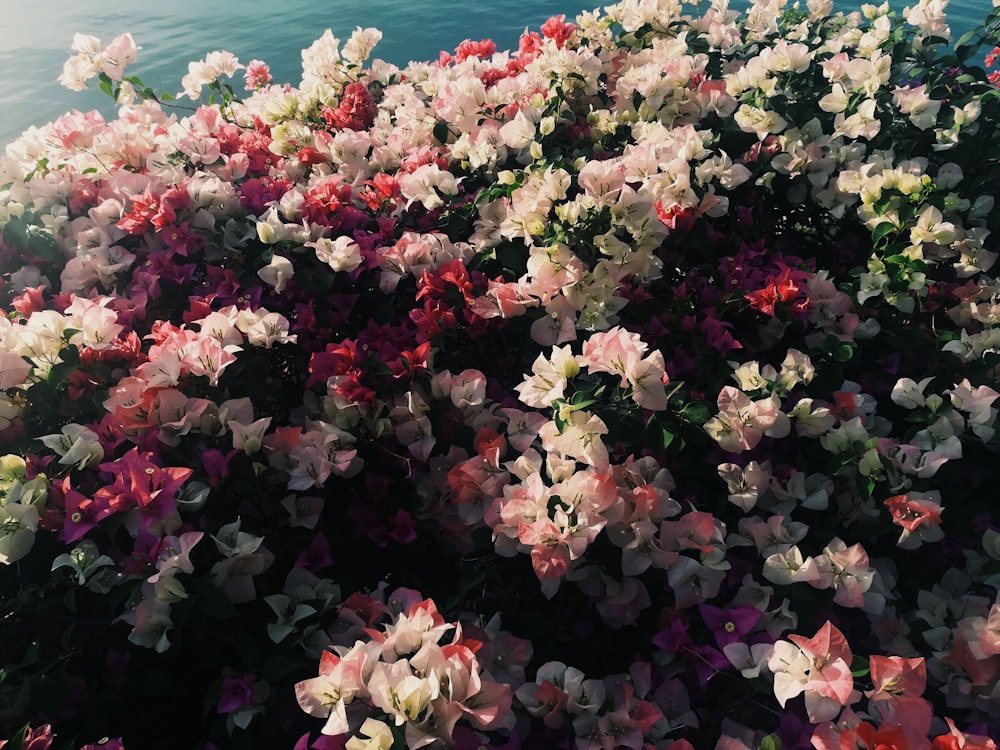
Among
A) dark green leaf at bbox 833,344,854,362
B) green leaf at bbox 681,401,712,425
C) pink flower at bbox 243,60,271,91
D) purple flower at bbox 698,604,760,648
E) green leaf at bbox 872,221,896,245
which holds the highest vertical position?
pink flower at bbox 243,60,271,91

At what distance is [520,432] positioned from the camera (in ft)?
5.26

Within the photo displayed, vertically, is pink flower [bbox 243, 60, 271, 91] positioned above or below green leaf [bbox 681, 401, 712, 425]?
above

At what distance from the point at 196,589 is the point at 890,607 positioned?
5.19 feet

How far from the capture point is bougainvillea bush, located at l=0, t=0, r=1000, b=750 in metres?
1.21

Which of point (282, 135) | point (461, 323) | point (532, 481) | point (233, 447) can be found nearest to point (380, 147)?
point (282, 135)

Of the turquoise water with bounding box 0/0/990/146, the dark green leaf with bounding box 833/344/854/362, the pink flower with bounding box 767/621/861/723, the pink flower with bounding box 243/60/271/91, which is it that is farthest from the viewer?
the turquoise water with bounding box 0/0/990/146

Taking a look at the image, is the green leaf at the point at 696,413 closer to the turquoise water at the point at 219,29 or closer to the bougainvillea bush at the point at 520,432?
the bougainvillea bush at the point at 520,432

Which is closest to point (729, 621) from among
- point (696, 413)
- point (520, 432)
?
point (696, 413)

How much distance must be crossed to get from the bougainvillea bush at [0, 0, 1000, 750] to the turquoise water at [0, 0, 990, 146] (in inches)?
214

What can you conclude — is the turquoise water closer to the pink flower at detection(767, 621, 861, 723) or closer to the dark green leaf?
the dark green leaf

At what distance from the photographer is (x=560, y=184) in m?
1.67

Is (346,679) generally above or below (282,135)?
below

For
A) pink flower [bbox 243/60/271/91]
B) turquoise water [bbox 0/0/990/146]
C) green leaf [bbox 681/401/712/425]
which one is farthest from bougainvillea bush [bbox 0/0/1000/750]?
turquoise water [bbox 0/0/990/146]

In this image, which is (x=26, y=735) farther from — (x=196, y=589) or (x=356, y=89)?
(x=356, y=89)
